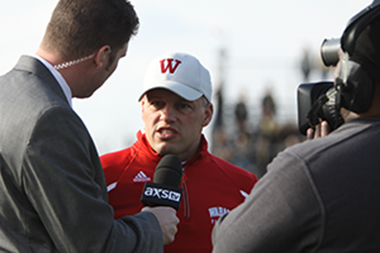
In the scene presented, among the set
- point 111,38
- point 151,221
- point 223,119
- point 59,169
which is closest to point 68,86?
point 111,38

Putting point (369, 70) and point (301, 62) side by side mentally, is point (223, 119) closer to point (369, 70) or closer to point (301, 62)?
point (301, 62)

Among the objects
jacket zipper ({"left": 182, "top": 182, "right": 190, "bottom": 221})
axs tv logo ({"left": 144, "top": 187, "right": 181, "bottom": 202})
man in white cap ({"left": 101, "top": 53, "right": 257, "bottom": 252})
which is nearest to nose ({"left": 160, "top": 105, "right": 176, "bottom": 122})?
man in white cap ({"left": 101, "top": 53, "right": 257, "bottom": 252})

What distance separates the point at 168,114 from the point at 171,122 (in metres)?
0.06

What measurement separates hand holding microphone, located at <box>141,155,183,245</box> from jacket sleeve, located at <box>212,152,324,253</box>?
56cm

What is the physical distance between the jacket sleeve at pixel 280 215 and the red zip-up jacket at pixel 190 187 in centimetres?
115

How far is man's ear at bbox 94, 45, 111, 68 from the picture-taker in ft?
7.71

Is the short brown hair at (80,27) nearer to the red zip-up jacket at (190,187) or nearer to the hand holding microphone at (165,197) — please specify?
the hand holding microphone at (165,197)

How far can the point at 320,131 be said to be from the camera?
7.22 feet

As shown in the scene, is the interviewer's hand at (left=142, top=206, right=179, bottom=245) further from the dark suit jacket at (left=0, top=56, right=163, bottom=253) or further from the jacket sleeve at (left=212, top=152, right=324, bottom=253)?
the jacket sleeve at (left=212, top=152, right=324, bottom=253)

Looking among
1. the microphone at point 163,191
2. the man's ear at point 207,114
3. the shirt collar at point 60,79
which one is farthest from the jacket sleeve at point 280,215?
the man's ear at point 207,114

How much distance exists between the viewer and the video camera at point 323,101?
2.07 meters

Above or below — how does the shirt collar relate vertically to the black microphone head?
above

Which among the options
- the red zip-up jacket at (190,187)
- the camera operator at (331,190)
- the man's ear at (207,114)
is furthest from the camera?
the man's ear at (207,114)

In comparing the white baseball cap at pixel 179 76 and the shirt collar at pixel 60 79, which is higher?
the shirt collar at pixel 60 79
